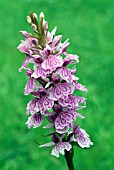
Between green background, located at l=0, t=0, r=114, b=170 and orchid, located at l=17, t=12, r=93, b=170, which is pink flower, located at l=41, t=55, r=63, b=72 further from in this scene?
green background, located at l=0, t=0, r=114, b=170

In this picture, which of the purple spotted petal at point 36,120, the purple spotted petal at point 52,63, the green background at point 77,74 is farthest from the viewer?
the green background at point 77,74

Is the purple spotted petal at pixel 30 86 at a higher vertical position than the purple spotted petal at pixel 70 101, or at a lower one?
higher

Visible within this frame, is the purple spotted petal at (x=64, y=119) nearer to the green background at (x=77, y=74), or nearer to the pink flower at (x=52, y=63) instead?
the pink flower at (x=52, y=63)

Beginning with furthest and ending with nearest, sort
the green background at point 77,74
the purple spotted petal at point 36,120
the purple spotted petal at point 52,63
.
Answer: the green background at point 77,74
the purple spotted petal at point 36,120
the purple spotted petal at point 52,63

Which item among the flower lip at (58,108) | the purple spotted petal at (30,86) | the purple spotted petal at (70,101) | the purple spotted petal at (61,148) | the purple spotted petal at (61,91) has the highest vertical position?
the purple spotted petal at (30,86)

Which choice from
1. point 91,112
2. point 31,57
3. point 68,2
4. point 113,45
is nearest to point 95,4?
point 68,2

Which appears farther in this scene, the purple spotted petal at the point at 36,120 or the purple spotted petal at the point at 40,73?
the purple spotted petal at the point at 36,120

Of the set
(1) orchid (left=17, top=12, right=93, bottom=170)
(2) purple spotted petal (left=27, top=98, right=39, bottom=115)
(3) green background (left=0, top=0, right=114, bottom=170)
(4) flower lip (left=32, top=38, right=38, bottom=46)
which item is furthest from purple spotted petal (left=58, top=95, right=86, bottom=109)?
(3) green background (left=0, top=0, right=114, bottom=170)

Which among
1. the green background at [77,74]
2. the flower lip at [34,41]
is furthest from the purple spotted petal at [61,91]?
the green background at [77,74]
